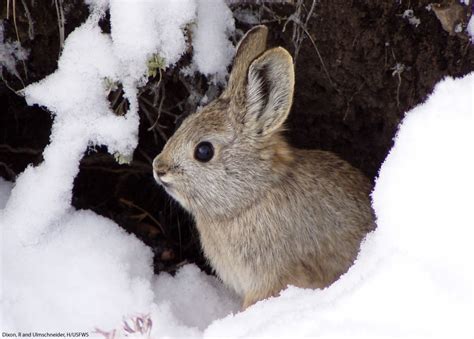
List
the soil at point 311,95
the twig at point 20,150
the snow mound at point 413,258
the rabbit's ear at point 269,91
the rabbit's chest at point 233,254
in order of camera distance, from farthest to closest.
→ the twig at point 20,150, the soil at point 311,95, the rabbit's chest at point 233,254, the rabbit's ear at point 269,91, the snow mound at point 413,258

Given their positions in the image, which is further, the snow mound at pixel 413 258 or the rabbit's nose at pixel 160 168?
the rabbit's nose at pixel 160 168

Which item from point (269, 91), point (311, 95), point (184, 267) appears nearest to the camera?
point (269, 91)

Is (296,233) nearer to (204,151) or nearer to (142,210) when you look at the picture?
(204,151)

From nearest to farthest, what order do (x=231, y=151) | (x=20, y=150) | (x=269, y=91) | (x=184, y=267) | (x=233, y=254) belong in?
(x=269, y=91), (x=231, y=151), (x=233, y=254), (x=184, y=267), (x=20, y=150)

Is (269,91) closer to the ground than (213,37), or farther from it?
closer to the ground

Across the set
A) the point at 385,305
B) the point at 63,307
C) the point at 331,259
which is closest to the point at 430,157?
the point at 385,305

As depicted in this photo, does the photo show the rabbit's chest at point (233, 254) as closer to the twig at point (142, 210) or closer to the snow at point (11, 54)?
the twig at point (142, 210)

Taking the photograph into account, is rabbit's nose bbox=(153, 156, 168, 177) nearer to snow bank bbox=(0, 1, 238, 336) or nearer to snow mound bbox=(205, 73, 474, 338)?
snow bank bbox=(0, 1, 238, 336)

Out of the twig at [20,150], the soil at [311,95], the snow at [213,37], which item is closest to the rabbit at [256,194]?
the snow at [213,37]

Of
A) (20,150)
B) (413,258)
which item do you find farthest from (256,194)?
(20,150)
